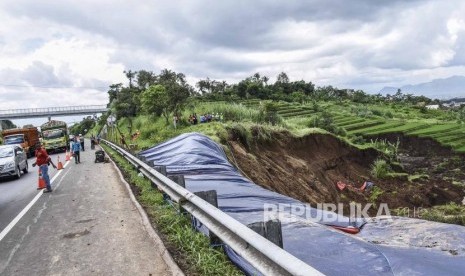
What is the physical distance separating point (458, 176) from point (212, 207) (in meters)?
43.2

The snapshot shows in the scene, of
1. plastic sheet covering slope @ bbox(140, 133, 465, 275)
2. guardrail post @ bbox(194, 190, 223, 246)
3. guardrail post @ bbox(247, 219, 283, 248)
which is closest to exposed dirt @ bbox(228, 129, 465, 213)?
plastic sheet covering slope @ bbox(140, 133, 465, 275)

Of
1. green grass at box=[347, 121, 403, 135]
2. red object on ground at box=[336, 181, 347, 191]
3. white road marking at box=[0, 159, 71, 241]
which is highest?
white road marking at box=[0, 159, 71, 241]

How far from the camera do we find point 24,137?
1470 inches

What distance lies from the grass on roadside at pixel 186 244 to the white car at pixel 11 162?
11.9 metres

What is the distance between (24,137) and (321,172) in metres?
A: 26.0

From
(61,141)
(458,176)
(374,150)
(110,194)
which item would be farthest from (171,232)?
(458,176)

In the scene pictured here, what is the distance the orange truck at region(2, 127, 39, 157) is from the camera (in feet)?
119

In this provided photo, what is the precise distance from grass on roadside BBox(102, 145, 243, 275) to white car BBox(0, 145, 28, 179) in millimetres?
11928

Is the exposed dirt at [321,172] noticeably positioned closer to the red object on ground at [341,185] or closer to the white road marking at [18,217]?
the red object on ground at [341,185]

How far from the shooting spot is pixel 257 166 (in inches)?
738

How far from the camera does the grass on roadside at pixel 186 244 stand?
5008 millimetres

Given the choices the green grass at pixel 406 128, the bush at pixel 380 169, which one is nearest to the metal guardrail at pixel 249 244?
the bush at pixel 380 169

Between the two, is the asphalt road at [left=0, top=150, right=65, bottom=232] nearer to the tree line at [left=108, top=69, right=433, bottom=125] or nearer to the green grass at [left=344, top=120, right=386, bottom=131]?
the tree line at [left=108, top=69, right=433, bottom=125]

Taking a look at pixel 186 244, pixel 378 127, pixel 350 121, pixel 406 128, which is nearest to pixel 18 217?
pixel 186 244
